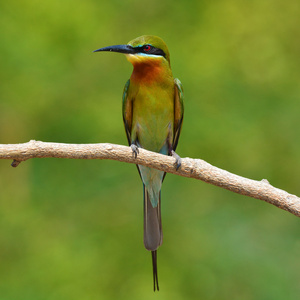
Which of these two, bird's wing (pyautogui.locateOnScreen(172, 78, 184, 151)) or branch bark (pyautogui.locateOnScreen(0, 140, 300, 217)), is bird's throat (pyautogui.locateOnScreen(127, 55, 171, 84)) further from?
branch bark (pyautogui.locateOnScreen(0, 140, 300, 217))

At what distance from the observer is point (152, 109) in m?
2.77

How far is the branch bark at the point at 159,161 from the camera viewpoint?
79.5 inches

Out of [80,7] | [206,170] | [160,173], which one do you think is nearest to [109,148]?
[206,170]

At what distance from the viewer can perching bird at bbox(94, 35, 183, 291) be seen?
2635 mm

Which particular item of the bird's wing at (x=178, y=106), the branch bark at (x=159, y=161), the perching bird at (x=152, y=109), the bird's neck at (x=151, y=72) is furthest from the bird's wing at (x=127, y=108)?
the branch bark at (x=159, y=161)

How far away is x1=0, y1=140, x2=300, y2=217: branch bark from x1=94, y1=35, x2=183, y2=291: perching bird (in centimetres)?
42

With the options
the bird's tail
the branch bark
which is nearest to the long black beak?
the branch bark

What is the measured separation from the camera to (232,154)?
4.19 meters

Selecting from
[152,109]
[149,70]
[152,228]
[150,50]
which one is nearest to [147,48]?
[150,50]

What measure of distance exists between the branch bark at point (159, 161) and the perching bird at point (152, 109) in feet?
1.37

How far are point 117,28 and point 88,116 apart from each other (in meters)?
0.90

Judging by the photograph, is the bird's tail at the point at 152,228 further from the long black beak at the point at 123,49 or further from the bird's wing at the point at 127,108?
the long black beak at the point at 123,49

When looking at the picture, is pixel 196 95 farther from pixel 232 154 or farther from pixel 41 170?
pixel 41 170

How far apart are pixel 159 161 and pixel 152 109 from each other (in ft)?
2.06
